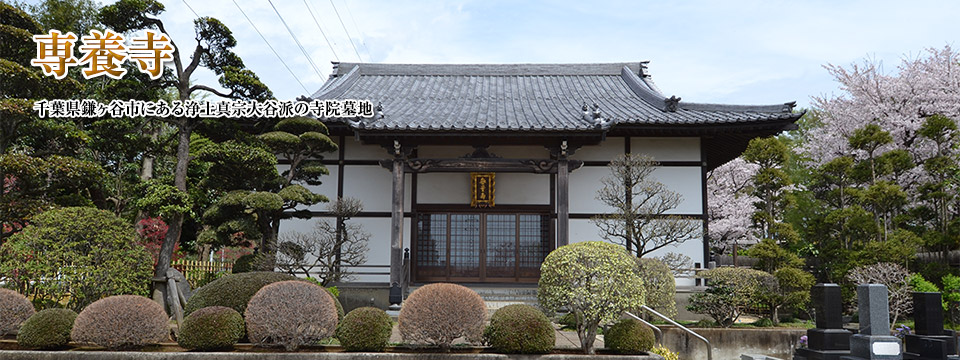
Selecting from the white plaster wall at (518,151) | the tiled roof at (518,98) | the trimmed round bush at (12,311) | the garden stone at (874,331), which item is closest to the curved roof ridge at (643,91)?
the tiled roof at (518,98)

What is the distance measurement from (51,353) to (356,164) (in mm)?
7876

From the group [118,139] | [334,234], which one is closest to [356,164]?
[334,234]

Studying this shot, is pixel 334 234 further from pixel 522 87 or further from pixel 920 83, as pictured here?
pixel 920 83

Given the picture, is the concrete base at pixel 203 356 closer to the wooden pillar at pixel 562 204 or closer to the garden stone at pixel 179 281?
the garden stone at pixel 179 281

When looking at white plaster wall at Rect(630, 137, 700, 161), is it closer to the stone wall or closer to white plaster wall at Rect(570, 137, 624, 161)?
white plaster wall at Rect(570, 137, 624, 161)

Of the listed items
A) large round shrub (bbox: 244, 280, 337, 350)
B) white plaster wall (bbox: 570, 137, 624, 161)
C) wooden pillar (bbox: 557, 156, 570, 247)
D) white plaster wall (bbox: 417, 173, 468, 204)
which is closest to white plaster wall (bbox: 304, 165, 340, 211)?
white plaster wall (bbox: 417, 173, 468, 204)

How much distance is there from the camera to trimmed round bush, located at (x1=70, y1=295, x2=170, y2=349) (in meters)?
7.42

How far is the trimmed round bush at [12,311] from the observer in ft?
26.4

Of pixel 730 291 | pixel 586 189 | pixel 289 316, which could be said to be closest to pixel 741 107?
pixel 586 189

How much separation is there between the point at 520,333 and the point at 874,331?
4707mm

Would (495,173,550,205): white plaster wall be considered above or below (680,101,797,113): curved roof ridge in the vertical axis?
below

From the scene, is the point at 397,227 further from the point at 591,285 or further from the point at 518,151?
the point at 591,285

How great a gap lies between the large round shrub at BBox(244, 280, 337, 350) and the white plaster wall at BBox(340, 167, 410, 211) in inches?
263

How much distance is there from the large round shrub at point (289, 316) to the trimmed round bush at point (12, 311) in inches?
136
